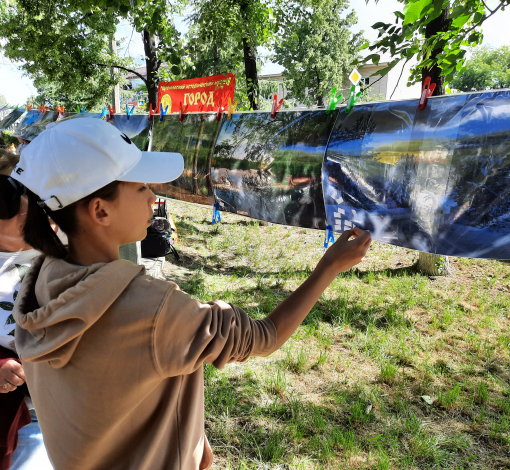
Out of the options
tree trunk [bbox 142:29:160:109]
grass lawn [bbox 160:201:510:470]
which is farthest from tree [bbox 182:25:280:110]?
grass lawn [bbox 160:201:510:470]

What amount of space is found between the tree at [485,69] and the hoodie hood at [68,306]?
4823cm

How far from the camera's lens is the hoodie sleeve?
853 mm

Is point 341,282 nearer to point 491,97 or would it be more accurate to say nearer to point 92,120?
point 491,97

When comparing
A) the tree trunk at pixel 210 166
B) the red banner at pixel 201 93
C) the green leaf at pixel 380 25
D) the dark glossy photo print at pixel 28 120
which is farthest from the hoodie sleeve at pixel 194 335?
the dark glossy photo print at pixel 28 120

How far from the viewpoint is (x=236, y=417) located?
8.95 feet

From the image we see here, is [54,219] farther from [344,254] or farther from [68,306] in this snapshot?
[344,254]

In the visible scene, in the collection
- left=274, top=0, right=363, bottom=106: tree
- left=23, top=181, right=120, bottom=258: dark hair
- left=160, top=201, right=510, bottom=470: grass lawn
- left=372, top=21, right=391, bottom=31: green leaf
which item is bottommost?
left=160, top=201, right=510, bottom=470: grass lawn

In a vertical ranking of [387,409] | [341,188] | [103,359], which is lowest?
[387,409]

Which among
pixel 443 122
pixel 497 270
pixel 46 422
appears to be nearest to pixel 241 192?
pixel 443 122

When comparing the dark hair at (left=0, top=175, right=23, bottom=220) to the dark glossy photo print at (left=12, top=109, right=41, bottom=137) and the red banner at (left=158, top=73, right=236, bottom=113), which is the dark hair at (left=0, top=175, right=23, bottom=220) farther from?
the dark glossy photo print at (left=12, top=109, right=41, bottom=137)

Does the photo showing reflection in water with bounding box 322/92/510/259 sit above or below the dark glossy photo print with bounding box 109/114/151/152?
below

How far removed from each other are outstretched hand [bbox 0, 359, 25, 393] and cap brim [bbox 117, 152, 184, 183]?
0.90 metres

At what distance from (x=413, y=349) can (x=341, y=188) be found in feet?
6.22

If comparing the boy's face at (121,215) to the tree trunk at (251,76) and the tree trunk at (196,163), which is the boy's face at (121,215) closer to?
the tree trunk at (196,163)
